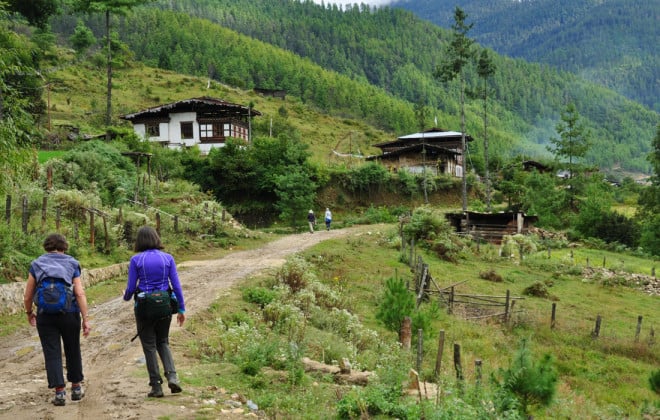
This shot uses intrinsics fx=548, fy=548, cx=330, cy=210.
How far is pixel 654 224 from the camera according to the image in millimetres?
48688

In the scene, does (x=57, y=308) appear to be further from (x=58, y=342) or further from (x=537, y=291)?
(x=537, y=291)

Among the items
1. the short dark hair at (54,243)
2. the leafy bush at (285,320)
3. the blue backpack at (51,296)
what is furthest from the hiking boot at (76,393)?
the leafy bush at (285,320)

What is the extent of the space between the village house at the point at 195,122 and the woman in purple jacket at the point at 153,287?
46.3m

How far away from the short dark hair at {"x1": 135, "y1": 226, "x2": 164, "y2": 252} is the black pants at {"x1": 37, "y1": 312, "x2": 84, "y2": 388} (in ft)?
3.57

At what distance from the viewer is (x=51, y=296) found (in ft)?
21.1

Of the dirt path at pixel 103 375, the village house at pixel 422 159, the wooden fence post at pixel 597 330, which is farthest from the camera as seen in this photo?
the village house at pixel 422 159

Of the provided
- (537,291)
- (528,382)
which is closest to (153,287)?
(528,382)

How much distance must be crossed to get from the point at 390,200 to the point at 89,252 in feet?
117

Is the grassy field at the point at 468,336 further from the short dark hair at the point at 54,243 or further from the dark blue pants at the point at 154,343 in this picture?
the short dark hair at the point at 54,243

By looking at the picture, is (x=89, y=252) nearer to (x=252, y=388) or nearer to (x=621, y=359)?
(x=252, y=388)

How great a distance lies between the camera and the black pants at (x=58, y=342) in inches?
257

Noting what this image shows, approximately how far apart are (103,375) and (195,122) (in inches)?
1855

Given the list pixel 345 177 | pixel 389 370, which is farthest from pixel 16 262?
pixel 345 177

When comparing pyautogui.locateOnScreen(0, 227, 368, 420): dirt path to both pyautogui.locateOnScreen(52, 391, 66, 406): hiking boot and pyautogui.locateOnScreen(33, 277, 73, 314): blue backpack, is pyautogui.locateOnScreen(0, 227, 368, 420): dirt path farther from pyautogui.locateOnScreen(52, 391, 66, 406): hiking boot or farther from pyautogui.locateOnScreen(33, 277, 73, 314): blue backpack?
pyautogui.locateOnScreen(33, 277, 73, 314): blue backpack
